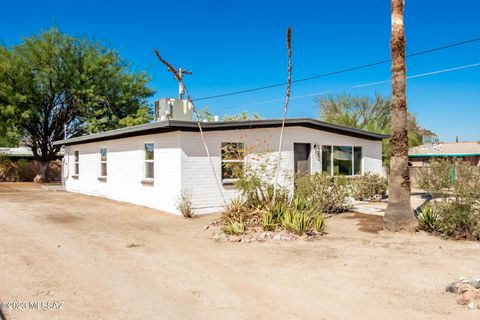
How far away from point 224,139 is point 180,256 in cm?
645

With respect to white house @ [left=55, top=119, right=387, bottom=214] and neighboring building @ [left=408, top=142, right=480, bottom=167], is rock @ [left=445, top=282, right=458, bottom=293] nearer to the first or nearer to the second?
white house @ [left=55, top=119, right=387, bottom=214]

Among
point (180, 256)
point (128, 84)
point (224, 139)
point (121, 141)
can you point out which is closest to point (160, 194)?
point (224, 139)

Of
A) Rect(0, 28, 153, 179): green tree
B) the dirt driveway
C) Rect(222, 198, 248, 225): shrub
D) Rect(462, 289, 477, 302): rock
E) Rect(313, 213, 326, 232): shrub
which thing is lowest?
the dirt driveway

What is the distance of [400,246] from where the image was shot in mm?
7906

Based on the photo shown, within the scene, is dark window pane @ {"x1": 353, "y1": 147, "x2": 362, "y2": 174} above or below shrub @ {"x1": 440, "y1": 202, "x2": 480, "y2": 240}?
above

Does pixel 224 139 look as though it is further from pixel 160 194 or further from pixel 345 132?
pixel 345 132

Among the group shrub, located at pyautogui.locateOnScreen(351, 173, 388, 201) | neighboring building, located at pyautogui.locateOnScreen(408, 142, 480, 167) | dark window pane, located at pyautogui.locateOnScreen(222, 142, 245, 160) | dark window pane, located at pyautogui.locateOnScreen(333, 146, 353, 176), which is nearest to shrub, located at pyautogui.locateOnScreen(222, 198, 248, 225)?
dark window pane, located at pyautogui.locateOnScreen(222, 142, 245, 160)

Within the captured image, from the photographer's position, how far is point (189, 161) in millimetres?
12477

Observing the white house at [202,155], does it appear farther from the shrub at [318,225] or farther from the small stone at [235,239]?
the small stone at [235,239]

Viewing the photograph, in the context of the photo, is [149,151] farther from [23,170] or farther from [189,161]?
[23,170]

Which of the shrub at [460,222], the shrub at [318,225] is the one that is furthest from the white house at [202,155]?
the shrub at [460,222]

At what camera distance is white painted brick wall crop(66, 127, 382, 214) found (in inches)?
492

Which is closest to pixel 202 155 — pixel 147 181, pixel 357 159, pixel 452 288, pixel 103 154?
pixel 147 181

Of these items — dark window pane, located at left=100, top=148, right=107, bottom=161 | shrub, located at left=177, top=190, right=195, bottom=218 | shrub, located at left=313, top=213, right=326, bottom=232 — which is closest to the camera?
shrub, located at left=313, top=213, right=326, bottom=232
